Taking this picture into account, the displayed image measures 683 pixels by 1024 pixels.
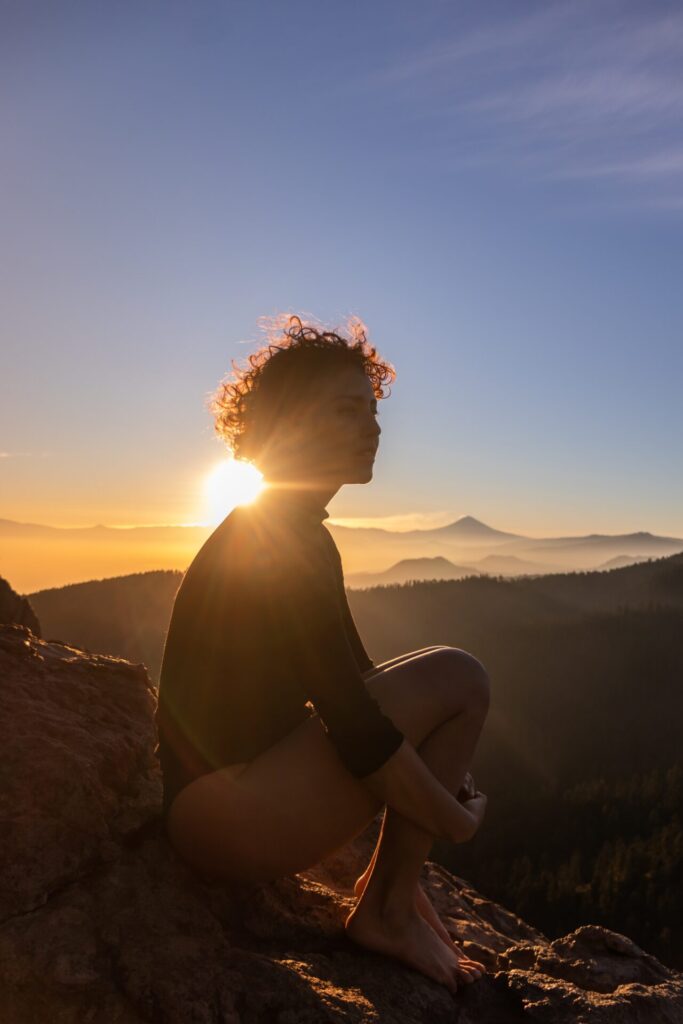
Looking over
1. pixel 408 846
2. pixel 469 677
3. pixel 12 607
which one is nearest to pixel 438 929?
pixel 408 846

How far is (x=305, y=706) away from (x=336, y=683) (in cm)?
50

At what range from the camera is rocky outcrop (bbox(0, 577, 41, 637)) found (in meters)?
8.38

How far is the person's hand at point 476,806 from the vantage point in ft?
10.7

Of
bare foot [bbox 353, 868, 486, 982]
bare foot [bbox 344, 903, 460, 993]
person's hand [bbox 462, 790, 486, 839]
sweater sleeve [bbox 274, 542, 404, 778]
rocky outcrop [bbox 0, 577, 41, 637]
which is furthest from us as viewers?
rocky outcrop [bbox 0, 577, 41, 637]

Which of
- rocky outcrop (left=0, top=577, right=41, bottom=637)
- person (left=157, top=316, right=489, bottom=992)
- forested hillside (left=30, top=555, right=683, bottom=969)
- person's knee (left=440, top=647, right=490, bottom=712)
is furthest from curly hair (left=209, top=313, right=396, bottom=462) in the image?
forested hillside (left=30, top=555, right=683, bottom=969)

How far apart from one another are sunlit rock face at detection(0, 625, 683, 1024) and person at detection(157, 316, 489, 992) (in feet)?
0.60

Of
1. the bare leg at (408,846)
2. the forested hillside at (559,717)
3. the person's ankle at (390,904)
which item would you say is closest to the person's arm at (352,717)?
the bare leg at (408,846)

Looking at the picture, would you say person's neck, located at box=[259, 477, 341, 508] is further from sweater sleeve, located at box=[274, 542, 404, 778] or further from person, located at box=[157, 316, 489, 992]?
sweater sleeve, located at box=[274, 542, 404, 778]

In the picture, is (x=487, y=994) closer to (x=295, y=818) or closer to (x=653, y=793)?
(x=295, y=818)

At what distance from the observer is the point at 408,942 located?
3477mm

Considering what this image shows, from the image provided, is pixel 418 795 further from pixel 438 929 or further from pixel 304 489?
pixel 304 489

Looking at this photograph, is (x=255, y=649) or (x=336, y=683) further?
(x=255, y=649)

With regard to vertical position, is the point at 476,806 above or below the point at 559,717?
above

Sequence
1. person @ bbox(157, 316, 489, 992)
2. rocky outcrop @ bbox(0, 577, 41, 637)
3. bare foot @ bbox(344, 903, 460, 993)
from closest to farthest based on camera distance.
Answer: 1. person @ bbox(157, 316, 489, 992)
2. bare foot @ bbox(344, 903, 460, 993)
3. rocky outcrop @ bbox(0, 577, 41, 637)
